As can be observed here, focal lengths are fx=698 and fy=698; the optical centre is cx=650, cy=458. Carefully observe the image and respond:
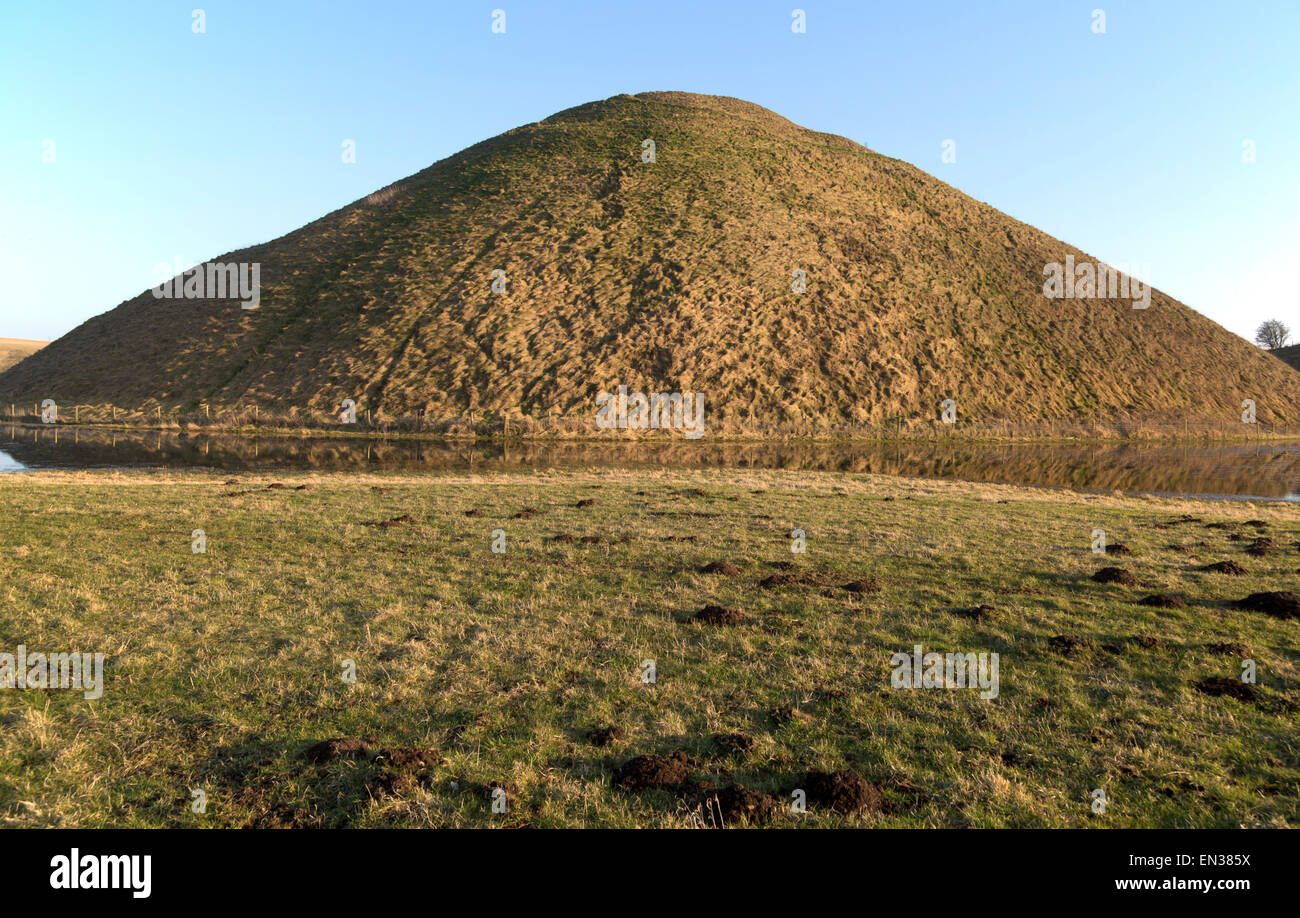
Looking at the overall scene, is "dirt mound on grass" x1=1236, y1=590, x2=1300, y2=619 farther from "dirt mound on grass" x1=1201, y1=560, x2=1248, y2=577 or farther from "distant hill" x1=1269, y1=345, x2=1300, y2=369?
"distant hill" x1=1269, y1=345, x2=1300, y2=369

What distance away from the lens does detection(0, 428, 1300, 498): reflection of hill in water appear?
41.6 m

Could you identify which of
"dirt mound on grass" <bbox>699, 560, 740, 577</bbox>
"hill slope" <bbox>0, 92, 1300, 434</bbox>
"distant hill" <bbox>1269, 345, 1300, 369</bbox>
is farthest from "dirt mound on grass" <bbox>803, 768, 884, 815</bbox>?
"distant hill" <bbox>1269, 345, 1300, 369</bbox>

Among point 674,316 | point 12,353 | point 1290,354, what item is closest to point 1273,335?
point 1290,354

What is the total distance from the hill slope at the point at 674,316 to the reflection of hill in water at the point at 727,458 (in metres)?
14.9

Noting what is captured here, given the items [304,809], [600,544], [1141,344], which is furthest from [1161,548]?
[1141,344]

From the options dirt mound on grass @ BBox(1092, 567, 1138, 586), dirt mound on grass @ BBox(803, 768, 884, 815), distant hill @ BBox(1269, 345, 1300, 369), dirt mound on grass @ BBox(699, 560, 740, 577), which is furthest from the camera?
distant hill @ BBox(1269, 345, 1300, 369)

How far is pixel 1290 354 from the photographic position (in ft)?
525

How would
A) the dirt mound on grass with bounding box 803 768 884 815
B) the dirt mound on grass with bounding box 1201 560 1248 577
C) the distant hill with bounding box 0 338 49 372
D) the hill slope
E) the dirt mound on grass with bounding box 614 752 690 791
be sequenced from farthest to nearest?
the distant hill with bounding box 0 338 49 372 → the hill slope → the dirt mound on grass with bounding box 1201 560 1248 577 → the dirt mound on grass with bounding box 614 752 690 791 → the dirt mound on grass with bounding box 803 768 884 815

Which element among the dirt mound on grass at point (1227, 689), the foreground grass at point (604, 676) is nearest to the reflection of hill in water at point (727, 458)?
the foreground grass at point (604, 676)

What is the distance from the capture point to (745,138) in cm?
12462

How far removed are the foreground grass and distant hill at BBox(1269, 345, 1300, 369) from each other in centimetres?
18111

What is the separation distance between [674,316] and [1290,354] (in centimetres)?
16181
